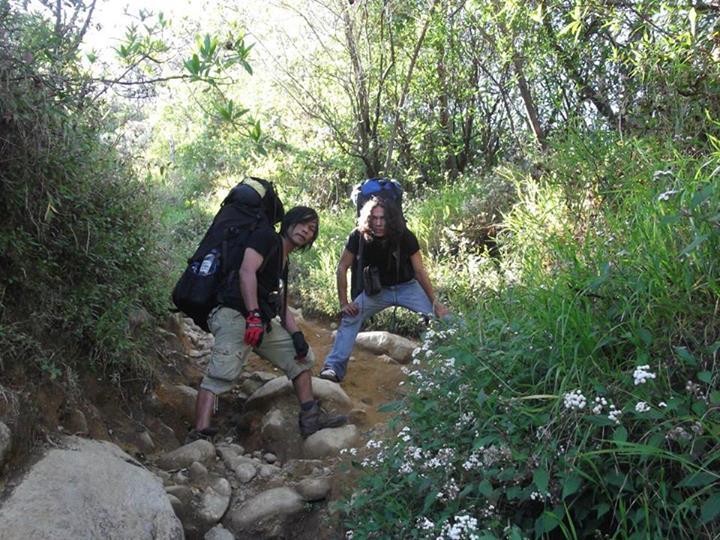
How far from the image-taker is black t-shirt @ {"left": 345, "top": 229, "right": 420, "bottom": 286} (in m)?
5.47

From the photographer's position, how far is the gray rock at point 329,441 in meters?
4.37

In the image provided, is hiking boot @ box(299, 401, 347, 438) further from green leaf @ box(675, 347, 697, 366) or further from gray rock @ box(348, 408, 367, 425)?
green leaf @ box(675, 347, 697, 366)

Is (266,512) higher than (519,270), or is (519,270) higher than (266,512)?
(519,270)

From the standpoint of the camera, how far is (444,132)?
9.84 m

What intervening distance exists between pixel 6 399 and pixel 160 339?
7.45 feet

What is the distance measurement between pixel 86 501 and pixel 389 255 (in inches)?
122

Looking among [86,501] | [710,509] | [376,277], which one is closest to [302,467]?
[86,501]

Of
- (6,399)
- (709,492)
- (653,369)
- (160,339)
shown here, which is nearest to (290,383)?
(160,339)

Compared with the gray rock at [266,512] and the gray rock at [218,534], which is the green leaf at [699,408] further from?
the gray rock at [218,534]

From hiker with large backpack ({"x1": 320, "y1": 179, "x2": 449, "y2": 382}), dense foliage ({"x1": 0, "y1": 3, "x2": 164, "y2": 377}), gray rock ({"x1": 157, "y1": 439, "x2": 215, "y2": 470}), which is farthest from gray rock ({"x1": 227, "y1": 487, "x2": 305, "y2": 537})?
hiker with large backpack ({"x1": 320, "y1": 179, "x2": 449, "y2": 382})

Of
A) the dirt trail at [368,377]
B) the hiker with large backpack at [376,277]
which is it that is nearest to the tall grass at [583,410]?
the dirt trail at [368,377]

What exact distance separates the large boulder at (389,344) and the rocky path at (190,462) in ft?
0.09

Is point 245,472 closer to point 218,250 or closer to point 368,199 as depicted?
point 218,250

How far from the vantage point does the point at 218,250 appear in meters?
4.57
